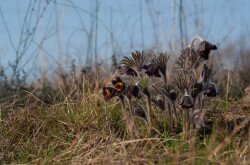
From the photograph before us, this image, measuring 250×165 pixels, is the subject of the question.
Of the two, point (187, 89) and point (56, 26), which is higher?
point (56, 26)

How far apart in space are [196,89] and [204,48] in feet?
0.77

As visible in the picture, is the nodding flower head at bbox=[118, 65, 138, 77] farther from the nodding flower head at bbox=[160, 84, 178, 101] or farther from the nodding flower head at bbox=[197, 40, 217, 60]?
the nodding flower head at bbox=[197, 40, 217, 60]

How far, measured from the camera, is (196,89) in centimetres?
321

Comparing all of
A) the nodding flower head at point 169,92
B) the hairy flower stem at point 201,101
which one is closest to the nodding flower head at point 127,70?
the nodding flower head at point 169,92

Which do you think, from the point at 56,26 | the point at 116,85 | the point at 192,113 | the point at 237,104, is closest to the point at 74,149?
the point at 116,85

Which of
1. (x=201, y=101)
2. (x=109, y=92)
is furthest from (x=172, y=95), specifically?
(x=109, y=92)

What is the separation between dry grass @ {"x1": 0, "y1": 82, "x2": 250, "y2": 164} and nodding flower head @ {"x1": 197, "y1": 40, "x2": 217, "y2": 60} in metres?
0.41

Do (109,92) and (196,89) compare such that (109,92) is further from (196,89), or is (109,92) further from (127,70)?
(196,89)

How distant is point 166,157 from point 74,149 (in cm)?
57

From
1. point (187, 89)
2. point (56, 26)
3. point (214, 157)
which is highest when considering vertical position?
point (56, 26)

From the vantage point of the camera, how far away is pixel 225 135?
335cm

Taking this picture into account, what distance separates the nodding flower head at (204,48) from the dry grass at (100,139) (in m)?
0.41

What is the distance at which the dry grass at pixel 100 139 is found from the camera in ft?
9.74

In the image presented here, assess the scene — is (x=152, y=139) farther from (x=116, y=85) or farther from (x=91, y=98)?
(x=91, y=98)
